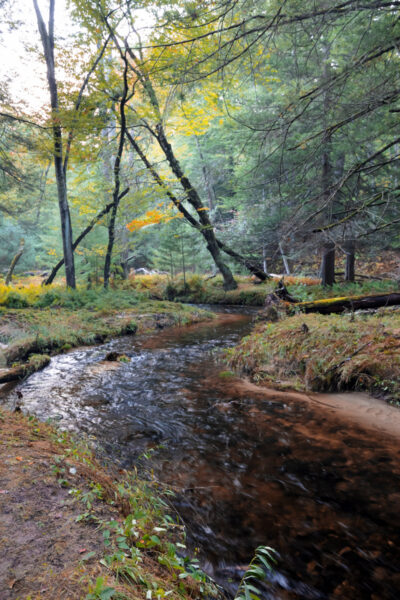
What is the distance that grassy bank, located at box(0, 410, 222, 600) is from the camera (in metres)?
1.58

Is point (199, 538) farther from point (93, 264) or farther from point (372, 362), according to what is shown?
point (93, 264)

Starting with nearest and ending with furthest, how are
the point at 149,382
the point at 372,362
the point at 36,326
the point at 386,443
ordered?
the point at 386,443, the point at 372,362, the point at 149,382, the point at 36,326

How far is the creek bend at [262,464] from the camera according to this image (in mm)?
2254

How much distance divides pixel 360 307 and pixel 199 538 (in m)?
6.42

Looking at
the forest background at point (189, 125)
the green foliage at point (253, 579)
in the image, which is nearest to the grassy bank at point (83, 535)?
the green foliage at point (253, 579)

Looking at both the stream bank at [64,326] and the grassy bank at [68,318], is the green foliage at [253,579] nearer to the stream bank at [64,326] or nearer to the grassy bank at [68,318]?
the stream bank at [64,326]

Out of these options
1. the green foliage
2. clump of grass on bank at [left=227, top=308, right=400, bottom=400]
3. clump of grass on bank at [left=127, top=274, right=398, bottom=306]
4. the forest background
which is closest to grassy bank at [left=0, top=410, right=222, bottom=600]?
the green foliage

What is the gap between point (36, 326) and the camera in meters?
9.32

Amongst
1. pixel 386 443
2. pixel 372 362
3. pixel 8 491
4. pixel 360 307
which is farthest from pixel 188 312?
pixel 8 491

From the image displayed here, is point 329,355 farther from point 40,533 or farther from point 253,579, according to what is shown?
point 40,533

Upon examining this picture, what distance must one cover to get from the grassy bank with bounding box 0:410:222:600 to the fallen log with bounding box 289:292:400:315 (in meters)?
5.75

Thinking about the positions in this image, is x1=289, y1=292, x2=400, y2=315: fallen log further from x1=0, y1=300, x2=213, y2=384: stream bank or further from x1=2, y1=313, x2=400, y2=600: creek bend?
x1=0, y1=300, x2=213, y2=384: stream bank

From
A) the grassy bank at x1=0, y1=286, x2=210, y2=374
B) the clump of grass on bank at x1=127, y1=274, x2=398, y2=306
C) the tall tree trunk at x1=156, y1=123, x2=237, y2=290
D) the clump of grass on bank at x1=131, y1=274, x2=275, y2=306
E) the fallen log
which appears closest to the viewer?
the fallen log

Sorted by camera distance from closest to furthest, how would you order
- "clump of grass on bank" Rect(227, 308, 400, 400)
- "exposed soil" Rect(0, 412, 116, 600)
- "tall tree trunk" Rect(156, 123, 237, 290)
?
"exposed soil" Rect(0, 412, 116, 600)
"clump of grass on bank" Rect(227, 308, 400, 400)
"tall tree trunk" Rect(156, 123, 237, 290)
